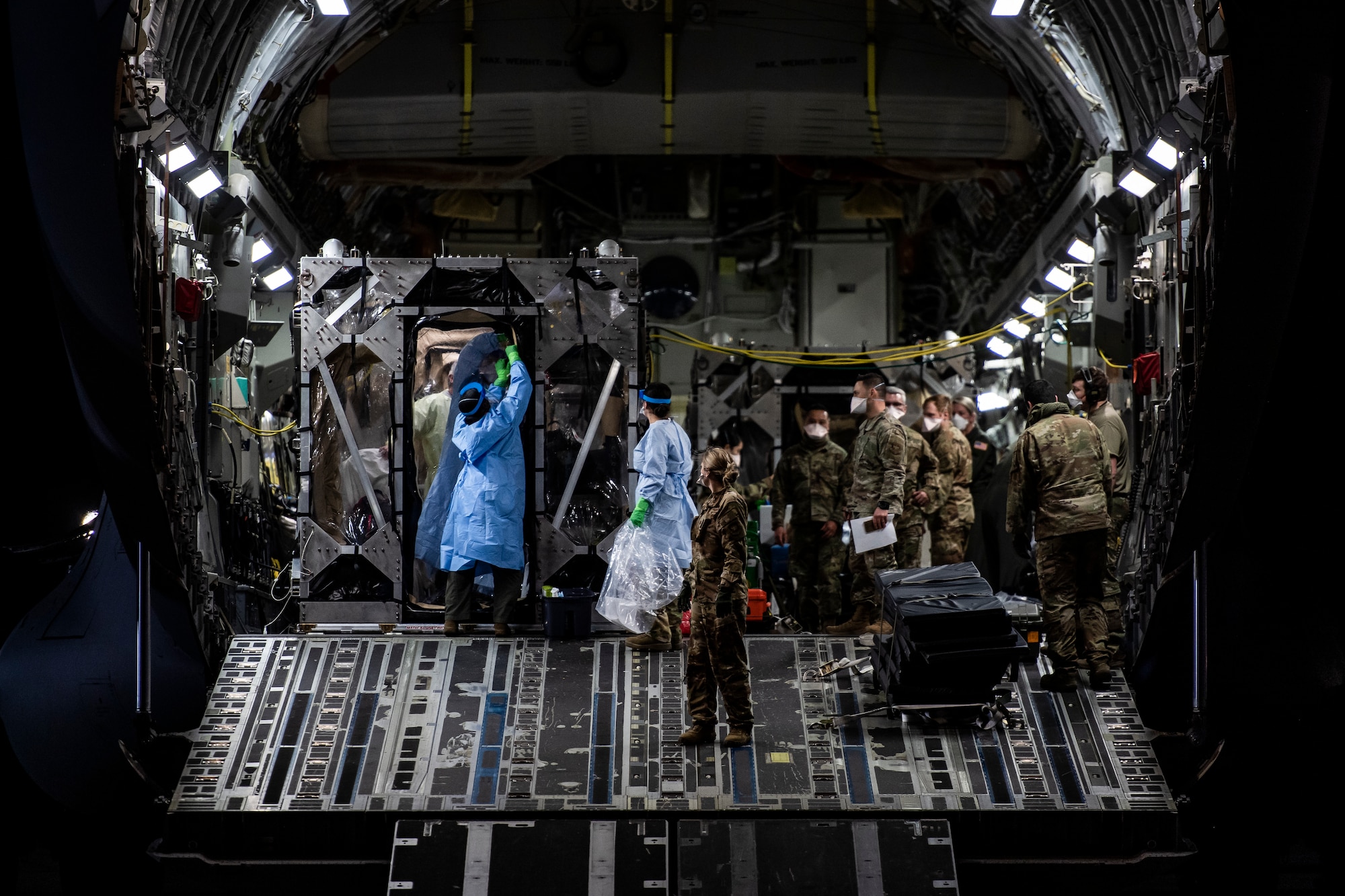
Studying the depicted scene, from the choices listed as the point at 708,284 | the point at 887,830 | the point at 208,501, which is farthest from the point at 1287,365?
the point at 708,284

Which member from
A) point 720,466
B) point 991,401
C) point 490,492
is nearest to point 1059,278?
point 991,401

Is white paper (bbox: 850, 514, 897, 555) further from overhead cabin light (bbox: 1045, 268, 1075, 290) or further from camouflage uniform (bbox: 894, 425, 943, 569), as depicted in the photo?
overhead cabin light (bbox: 1045, 268, 1075, 290)

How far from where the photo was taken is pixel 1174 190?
8555 mm

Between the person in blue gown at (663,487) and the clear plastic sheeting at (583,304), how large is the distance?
88 cm

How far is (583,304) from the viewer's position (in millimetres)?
8719

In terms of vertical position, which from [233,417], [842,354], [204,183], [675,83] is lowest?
[233,417]

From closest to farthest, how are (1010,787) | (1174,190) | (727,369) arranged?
1. (1010,787)
2. (1174,190)
3. (727,369)

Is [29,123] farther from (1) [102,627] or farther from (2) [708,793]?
(2) [708,793]

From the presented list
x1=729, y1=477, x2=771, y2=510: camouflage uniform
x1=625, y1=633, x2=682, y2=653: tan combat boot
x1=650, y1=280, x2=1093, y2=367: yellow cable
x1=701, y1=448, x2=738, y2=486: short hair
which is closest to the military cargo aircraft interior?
x1=701, y1=448, x2=738, y2=486: short hair

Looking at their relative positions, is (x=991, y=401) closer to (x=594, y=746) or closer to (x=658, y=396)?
(x=658, y=396)

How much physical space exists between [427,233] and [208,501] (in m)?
7.38

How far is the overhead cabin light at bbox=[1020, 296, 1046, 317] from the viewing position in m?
12.4

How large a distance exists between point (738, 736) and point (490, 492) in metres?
2.22

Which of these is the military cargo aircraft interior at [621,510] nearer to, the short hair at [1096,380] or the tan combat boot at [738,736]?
the tan combat boot at [738,736]
